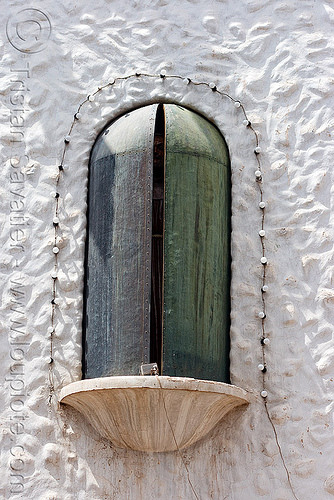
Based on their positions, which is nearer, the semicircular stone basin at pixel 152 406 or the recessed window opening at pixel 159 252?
the semicircular stone basin at pixel 152 406

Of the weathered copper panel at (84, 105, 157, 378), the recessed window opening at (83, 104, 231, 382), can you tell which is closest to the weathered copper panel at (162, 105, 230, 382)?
the recessed window opening at (83, 104, 231, 382)

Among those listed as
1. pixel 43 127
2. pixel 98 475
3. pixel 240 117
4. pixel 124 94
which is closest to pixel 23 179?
pixel 43 127

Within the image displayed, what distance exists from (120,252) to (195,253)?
0.38m

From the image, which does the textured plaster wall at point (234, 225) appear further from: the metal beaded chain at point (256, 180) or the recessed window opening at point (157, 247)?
the recessed window opening at point (157, 247)

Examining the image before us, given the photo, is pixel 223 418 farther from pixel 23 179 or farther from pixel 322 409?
pixel 23 179

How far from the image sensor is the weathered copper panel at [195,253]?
5590 millimetres

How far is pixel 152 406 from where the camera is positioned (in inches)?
213

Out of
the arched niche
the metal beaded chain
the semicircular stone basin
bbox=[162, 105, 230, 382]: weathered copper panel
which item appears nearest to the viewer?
the semicircular stone basin

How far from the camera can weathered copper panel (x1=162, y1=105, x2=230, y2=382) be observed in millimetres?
5590

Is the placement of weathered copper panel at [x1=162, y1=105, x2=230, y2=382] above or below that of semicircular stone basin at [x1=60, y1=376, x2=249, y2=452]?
above

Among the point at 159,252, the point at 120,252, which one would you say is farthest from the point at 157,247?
the point at 120,252

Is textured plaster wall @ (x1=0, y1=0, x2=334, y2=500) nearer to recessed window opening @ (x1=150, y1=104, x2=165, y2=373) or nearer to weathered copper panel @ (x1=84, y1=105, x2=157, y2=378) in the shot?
weathered copper panel @ (x1=84, y1=105, x2=157, y2=378)

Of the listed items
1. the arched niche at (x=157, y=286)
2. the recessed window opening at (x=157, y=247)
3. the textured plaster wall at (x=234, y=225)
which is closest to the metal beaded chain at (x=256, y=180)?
the textured plaster wall at (x=234, y=225)

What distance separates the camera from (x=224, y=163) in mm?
6086
